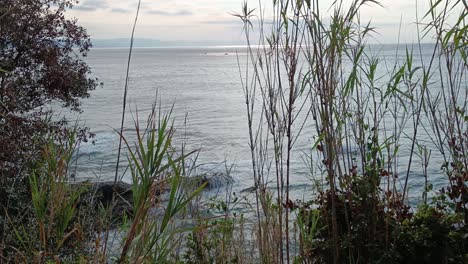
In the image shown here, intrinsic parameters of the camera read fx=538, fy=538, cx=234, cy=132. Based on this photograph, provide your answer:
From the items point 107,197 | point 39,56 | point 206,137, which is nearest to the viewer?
point 39,56

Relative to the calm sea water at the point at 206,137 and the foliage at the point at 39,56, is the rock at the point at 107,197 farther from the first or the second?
the foliage at the point at 39,56

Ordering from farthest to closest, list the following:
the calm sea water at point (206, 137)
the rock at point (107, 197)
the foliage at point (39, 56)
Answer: the calm sea water at point (206, 137), the foliage at point (39, 56), the rock at point (107, 197)

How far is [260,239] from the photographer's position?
3.55 m

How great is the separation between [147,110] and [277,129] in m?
23.3

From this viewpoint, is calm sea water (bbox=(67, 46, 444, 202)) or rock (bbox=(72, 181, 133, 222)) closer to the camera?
rock (bbox=(72, 181, 133, 222))

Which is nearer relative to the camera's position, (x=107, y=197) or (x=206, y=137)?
(x=107, y=197)

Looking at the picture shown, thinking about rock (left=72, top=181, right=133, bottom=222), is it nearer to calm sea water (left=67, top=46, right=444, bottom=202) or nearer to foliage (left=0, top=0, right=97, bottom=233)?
calm sea water (left=67, top=46, right=444, bottom=202)

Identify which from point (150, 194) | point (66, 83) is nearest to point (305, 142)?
point (66, 83)

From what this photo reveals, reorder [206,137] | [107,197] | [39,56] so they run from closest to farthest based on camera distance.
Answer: [39,56] → [107,197] → [206,137]

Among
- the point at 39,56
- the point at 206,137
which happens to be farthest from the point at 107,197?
the point at 206,137

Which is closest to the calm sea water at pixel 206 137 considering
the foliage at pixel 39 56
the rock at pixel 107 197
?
the rock at pixel 107 197

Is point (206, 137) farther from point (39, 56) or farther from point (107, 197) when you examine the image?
point (39, 56)

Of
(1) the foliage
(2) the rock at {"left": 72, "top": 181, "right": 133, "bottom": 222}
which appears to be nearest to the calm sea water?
(2) the rock at {"left": 72, "top": 181, "right": 133, "bottom": 222}

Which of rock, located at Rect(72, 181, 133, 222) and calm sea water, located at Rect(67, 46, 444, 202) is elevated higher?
rock, located at Rect(72, 181, 133, 222)
